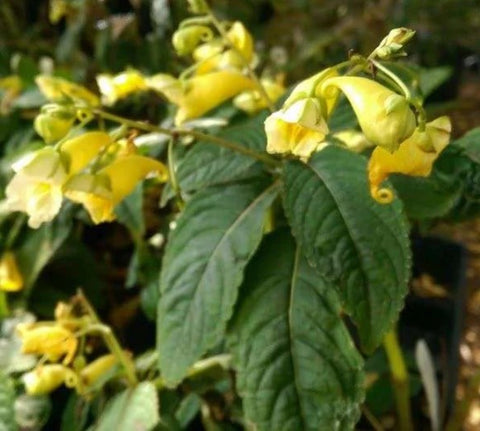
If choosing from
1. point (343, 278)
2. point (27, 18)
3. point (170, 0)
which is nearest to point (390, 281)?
point (343, 278)

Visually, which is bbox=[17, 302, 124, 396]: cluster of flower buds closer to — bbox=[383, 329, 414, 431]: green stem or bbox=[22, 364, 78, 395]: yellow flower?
bbox=[22, 364, 78, 395]: yellow flower

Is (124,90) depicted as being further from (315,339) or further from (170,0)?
(170,0)

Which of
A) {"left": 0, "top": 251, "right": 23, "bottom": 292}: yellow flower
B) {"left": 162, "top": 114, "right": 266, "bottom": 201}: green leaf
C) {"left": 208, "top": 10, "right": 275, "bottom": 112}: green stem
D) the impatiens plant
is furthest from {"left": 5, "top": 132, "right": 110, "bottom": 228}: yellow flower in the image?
{"left": 0, "top": 251, "right": 23, "bottom": 292}: yellow flower

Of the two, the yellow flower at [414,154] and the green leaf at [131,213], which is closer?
the yellow flower at [414,154]

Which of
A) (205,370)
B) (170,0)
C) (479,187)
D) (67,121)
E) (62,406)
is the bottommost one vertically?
(62,406)

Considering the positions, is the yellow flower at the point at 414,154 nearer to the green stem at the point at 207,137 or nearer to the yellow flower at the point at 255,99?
the green stem at the point at 207,137

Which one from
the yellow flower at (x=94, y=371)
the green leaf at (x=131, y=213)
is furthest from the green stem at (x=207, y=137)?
the yellow flower at (x=94, y=371)

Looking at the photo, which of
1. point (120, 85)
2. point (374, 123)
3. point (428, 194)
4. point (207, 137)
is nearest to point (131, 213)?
point (120, 85)
